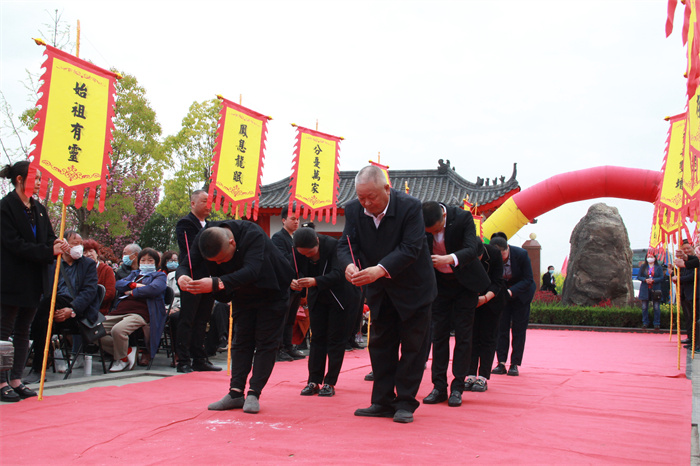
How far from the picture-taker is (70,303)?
18.1 feet

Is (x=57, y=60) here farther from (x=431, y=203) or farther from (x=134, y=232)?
(x=134, y=232)

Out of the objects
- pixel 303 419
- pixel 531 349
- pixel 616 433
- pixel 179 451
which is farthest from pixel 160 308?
pixel 531 349

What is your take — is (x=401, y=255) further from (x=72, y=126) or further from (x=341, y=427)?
(x=72, y=126)

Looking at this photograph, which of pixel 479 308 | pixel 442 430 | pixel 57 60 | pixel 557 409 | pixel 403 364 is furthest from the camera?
pixel 479 308

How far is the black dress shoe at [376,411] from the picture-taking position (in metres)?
3.94

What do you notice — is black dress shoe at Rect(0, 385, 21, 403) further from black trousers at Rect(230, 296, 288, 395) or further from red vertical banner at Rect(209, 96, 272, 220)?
red vertical banner at Rect(209, 96, 272, 220)

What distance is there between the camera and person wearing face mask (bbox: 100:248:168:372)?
19.5 feet

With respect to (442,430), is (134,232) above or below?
above

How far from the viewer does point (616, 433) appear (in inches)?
142

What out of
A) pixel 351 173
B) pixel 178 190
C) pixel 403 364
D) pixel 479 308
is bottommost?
pixel 403 364

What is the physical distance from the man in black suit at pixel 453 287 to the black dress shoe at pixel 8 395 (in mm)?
3050

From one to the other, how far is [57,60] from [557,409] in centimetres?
484

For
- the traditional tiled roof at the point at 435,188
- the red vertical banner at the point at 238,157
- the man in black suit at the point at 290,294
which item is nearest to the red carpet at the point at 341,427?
the man in black suit at the point at 290,294

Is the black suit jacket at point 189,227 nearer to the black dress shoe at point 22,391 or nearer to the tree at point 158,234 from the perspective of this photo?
the black dress shoe at point 22,391
